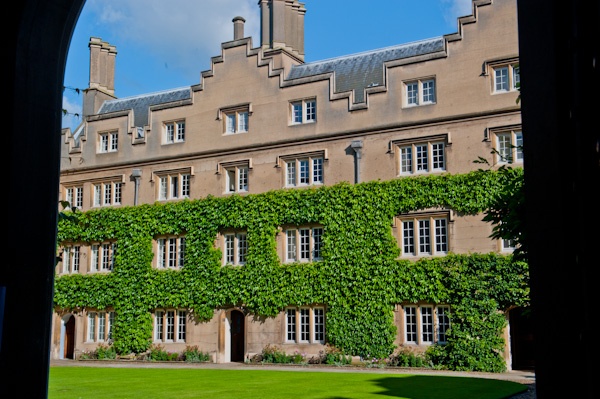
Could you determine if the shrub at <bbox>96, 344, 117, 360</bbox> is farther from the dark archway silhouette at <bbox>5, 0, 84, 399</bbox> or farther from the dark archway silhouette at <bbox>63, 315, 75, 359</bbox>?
the dark archway silhouette at <bbox>5, 0, 84, 399</bbox>

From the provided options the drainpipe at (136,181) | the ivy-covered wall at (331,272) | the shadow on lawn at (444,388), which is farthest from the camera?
the drainpipe at (136,181)

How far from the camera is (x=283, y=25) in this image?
30094 mm

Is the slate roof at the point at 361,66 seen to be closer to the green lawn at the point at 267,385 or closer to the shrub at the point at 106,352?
the green lawn at the point at 267,385

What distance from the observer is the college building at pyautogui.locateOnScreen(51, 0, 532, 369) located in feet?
77.5

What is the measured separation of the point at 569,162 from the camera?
219 centimetres

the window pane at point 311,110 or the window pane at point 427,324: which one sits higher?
the window pane at point 311,110

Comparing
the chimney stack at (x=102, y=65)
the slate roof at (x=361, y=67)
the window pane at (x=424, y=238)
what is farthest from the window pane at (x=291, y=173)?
the chimney stack at (x=102, y=65)

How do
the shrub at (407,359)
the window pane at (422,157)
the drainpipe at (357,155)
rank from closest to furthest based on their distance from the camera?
the shrub at (407,359) → the window pane at (422,157) → the drainpipe at (357,155)

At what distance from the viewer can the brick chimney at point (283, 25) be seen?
29984mm

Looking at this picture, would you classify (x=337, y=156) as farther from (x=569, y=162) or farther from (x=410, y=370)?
(x=569, y=162)

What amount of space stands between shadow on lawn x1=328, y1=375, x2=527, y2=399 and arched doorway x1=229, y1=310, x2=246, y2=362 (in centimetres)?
1032

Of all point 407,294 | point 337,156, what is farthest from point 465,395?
point 337,156

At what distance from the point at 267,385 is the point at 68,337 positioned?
18772mm

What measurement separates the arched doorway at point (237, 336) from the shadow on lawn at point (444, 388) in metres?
10.3
